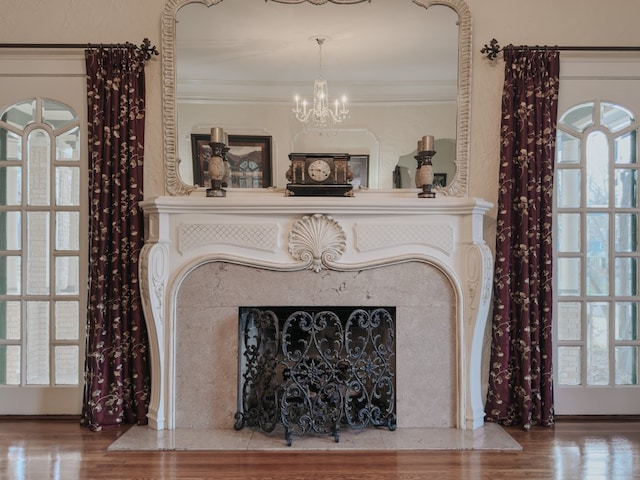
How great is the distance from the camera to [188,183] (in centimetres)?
328

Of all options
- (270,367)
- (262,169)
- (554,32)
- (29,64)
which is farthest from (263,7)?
(270,367)

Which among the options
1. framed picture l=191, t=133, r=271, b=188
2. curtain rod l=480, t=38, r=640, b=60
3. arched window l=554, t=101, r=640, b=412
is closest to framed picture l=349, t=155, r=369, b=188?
framed picture l=191, t=133, r=271, b=188

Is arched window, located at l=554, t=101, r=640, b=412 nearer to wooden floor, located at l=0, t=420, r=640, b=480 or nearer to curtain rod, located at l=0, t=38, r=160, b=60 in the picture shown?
wooden floor, located at l=0, t=420, r=640, b=480

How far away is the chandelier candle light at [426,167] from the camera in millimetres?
3133

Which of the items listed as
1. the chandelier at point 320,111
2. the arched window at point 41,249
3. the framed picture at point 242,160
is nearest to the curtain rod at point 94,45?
the arched window at point 41,249

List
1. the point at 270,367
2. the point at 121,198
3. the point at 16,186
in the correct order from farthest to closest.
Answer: the point at 16,186 < the point at 121,198 < the point at 270,367

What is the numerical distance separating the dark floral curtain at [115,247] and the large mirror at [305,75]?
0.23 metres

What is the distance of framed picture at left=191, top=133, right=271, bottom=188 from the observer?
326 centimetres

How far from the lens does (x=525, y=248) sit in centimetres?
316

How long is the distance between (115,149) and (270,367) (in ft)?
5.02

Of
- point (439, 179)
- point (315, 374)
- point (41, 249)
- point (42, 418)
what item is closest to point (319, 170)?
point (439, 179)

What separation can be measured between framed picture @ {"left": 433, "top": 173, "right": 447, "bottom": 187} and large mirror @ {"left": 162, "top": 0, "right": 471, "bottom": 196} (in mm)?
81

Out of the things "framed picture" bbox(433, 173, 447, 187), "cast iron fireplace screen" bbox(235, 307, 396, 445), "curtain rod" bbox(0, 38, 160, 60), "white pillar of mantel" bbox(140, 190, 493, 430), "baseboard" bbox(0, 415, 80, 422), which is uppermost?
"curtain rod" bbox(0, 38, 160, 60)

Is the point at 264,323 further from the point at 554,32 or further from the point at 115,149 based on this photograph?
the point at 554,32
